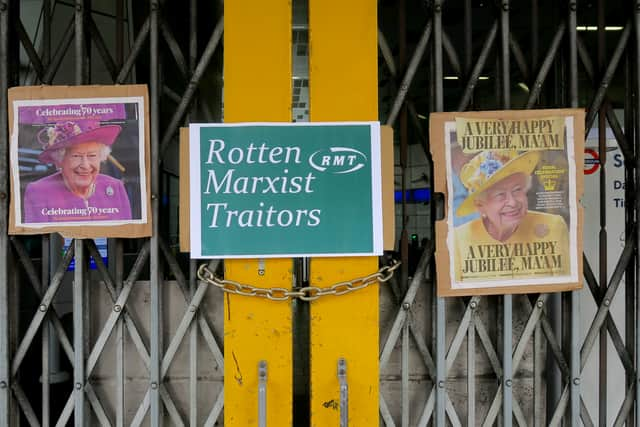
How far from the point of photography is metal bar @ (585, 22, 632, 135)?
2797mm

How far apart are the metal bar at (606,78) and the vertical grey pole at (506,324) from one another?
484 mm

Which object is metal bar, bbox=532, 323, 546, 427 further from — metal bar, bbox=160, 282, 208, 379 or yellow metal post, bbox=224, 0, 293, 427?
metal bar, bbox=160, 282, 208, 379

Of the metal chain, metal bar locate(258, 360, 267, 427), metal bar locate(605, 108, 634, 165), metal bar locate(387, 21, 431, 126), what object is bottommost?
metal bar locate(258, 360, 267, 427)

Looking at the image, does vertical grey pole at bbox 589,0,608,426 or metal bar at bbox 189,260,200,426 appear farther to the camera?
vertical grey pole at bbox 589,0,608,426

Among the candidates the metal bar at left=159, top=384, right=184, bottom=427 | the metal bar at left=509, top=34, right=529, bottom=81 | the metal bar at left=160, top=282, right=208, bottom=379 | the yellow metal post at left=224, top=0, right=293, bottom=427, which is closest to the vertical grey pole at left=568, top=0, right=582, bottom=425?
the metal bar at left=509, top=34, right=529, bottom=81

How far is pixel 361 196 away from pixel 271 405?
48.0 inches

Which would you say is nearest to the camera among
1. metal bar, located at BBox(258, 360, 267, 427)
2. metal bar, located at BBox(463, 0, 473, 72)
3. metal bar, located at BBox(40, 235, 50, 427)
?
metal bar, located at BBox(258, 360, 267, 427)

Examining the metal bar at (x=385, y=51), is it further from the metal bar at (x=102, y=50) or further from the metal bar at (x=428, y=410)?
the metal bar at (x=428, y=410)

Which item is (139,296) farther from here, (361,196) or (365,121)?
(365,121)

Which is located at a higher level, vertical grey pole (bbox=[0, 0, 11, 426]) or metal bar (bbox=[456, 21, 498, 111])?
metal bar (bbox=[456, 21, 498, 111])

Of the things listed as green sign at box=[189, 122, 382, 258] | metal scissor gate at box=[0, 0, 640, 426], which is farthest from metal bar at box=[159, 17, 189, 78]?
green sign at box=[189, 122, 382, 258]

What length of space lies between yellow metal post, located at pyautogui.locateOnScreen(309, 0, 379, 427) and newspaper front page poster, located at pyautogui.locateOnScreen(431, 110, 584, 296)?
0.44 m

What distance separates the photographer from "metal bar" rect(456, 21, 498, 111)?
2750 mm

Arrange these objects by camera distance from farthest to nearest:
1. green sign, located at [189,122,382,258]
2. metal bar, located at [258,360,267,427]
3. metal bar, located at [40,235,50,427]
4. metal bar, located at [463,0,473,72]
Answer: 1. metal bar, located at [463,0,473,72]
2. metal bar, located at [40,235,50,427]
3. green sign, located at [189,122,382,258]
4. metal bar, located at [258,360,267,427]
